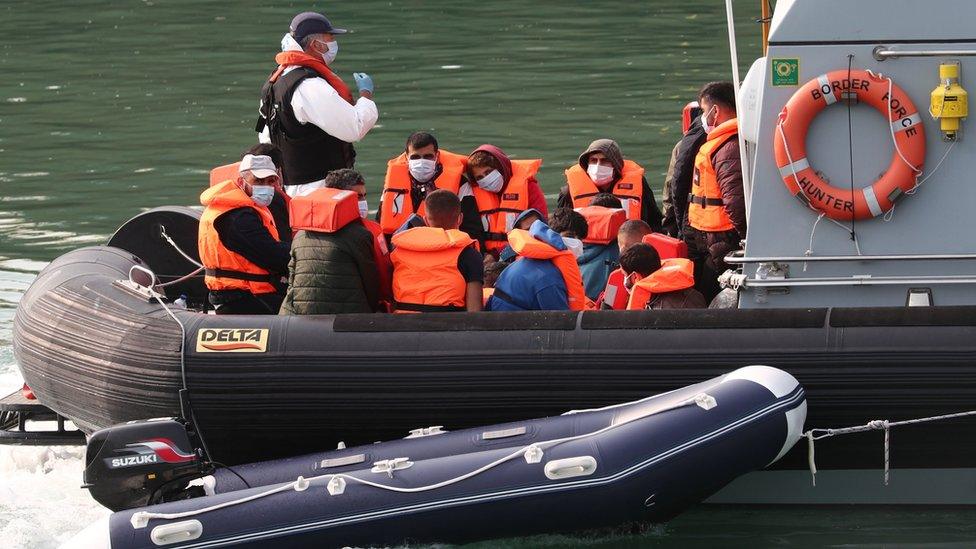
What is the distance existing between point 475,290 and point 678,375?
93cm

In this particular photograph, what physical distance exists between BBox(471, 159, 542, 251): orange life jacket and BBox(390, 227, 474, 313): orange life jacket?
1.61 metres

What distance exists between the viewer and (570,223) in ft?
22.7

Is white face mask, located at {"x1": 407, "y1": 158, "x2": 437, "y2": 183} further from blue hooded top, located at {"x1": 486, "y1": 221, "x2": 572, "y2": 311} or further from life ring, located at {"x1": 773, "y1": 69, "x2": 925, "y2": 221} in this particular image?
life ring, located at {"x1": 773, "y1": 69, "x2": 925, "y2": 221}

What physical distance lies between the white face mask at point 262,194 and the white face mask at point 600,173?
197cm

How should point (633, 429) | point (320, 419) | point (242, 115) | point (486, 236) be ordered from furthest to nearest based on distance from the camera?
point (242, 115)
point (486, 236)
point (320, 419)
point (633, 429)

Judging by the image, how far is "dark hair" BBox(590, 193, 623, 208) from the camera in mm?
7598

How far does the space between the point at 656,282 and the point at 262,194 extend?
174 centimetres

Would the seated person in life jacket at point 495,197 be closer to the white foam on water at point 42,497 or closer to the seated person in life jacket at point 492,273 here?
the seated person in life jacket at point 492,273

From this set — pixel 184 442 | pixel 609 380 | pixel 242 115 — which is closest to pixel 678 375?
pixel 609 380

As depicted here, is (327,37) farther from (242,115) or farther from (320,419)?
(242,115)

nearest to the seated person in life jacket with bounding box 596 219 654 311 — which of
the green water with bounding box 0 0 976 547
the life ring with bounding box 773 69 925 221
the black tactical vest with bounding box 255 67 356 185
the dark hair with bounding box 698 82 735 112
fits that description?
the dark hair with bounding box 698 82 735 112

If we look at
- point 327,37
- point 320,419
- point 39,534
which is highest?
point 327,37

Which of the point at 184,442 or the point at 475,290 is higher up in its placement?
the point at 475,290

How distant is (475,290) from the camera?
6148mm
